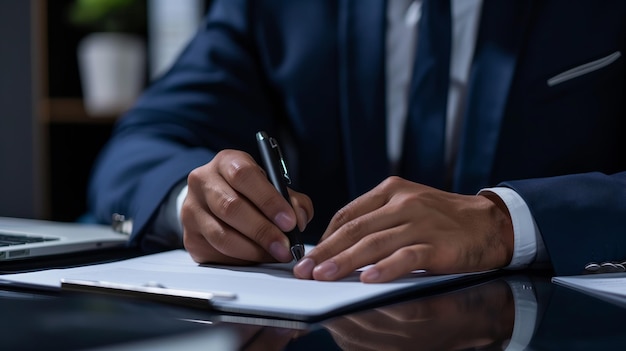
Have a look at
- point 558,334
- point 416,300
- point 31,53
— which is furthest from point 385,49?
point 31,53

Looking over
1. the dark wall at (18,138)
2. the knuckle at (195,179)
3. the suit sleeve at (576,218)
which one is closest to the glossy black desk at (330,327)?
the suit sleeve at (576,218)

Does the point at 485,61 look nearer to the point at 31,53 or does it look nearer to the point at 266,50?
the point at 266,50

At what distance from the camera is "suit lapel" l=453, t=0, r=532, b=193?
119 cm

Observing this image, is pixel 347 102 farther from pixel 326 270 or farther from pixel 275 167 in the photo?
pixel 326 270

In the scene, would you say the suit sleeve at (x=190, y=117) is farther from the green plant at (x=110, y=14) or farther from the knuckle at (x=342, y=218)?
the green plant at (x=110, y=14)

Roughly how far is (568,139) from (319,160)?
16.0 inches

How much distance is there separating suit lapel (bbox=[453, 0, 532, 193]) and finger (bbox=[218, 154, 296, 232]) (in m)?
0.48

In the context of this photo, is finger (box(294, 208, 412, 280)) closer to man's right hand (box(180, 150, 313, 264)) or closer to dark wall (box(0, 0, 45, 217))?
man's right hand (box(180, 150, 313, 264))

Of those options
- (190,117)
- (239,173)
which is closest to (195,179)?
(239,173)

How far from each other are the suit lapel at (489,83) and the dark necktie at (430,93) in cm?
4

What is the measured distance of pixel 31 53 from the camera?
2617 mm

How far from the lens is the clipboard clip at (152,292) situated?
0.58 metres

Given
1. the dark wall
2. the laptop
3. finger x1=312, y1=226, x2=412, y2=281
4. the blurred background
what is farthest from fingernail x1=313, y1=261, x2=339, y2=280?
the dark wall

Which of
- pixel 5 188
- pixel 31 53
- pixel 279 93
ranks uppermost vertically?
pixel 279 93
